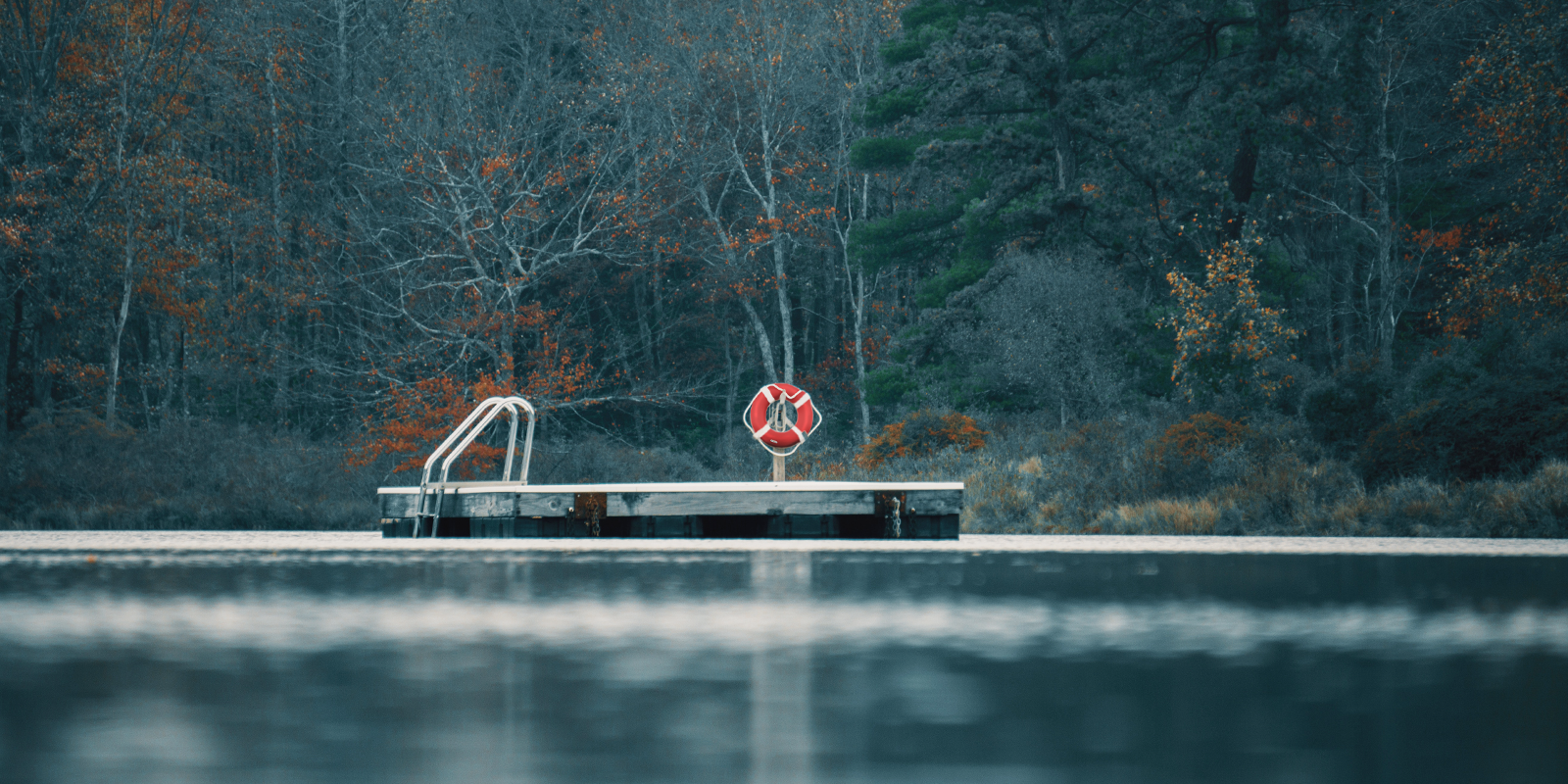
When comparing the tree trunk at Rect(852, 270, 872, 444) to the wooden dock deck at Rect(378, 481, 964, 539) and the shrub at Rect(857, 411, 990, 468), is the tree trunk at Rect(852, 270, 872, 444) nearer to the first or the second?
the shrub at Rect(857, 411, 990, 468)

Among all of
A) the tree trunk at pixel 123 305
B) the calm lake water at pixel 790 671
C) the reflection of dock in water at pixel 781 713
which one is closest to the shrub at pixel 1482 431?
the calm lake water at pixel 790 671

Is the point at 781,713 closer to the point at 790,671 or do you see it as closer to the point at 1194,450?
the point at 790,671

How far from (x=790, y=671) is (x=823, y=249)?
1272 inches

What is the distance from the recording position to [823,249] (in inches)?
1543

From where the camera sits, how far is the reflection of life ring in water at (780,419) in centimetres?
1641

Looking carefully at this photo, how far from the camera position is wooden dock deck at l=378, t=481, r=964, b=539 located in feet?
50.8

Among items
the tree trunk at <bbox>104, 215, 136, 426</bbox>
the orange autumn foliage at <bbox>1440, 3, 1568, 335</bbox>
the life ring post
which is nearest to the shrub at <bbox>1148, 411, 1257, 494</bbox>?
the life ring post

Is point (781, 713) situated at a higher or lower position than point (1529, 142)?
lower

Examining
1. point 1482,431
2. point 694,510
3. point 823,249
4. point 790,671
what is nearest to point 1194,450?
point 1482,431

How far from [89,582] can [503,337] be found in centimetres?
1399

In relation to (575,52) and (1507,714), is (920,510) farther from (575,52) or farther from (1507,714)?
(575,52)

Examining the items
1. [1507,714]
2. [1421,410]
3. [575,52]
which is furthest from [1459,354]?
[575,52]

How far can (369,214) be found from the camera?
30875mm

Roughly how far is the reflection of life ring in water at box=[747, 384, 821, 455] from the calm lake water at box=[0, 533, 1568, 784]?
307cm
